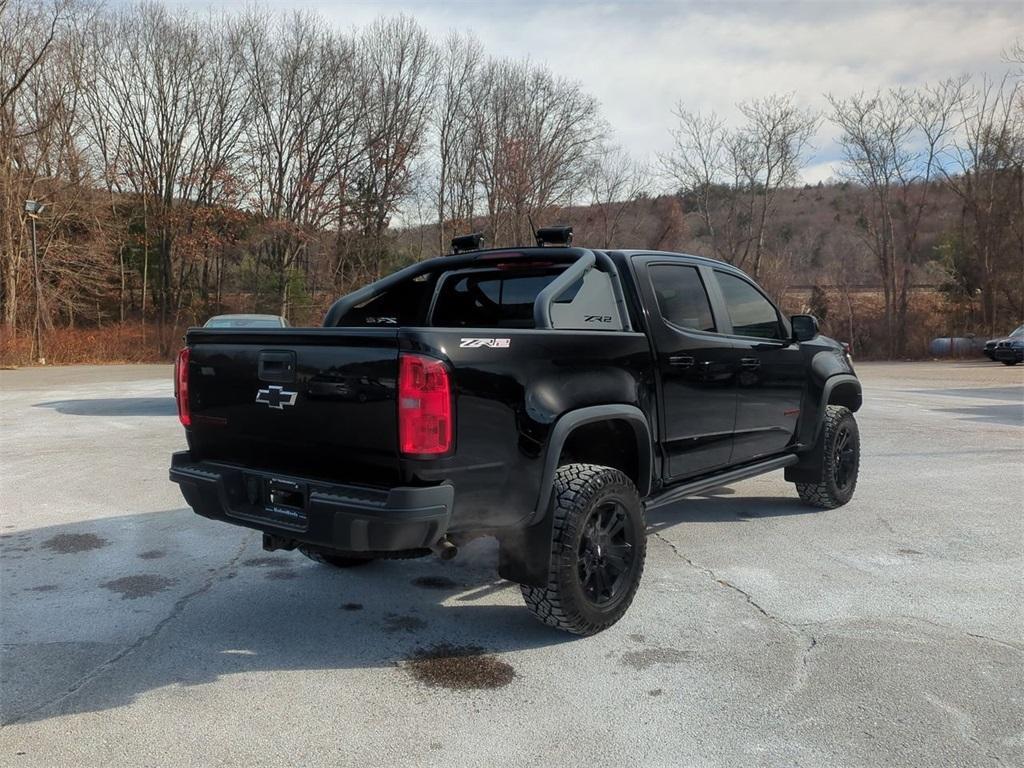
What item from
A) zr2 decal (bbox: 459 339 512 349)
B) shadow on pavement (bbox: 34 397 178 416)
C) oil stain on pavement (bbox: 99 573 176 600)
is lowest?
oil stain on pavement (bbox: 99 573 176 600)

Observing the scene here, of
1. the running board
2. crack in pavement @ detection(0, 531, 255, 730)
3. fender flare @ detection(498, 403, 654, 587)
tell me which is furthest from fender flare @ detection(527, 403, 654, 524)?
crack in pavement @ detection(0, 531, 255, 730)

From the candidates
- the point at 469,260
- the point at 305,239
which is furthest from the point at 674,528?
the point at 305,239

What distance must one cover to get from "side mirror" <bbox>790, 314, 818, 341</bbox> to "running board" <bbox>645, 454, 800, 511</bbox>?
2.89 feet

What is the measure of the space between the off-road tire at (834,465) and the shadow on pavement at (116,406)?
33.9ft

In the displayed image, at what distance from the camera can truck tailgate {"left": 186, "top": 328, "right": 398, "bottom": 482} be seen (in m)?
3.12

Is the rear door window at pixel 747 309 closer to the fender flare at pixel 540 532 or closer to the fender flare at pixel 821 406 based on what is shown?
the fender flare at pixel 821 406

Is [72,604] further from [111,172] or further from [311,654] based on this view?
[111,172]

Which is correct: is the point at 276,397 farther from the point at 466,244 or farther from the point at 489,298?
the point at 466,244

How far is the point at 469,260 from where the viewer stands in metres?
4.78

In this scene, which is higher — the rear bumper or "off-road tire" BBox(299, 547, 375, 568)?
the rear bumper

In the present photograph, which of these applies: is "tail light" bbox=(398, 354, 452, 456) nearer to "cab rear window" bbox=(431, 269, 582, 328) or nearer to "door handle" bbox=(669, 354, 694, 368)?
"cab rear window" bbox=(431, 269, 582, 328)

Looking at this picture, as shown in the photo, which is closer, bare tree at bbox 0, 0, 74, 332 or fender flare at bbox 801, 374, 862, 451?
fender flare at bbox 801, 374, 862, 451

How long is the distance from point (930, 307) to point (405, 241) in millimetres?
27545

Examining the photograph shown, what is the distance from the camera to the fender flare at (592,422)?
3484mm
